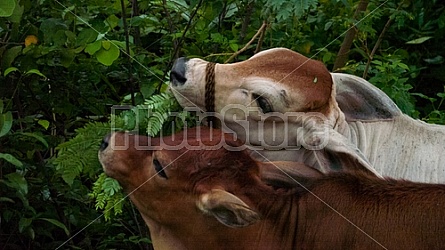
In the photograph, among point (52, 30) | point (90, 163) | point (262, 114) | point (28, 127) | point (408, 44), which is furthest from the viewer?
point (408, 44)

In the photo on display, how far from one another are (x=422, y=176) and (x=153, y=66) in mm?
1681

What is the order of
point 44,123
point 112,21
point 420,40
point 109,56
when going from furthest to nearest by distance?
point 420,40, point 112,21, point 44,123, point 109,56

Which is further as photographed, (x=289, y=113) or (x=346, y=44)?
(x=346, y=44)

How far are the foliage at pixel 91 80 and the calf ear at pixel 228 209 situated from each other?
84 centimetres

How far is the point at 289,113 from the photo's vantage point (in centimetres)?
384

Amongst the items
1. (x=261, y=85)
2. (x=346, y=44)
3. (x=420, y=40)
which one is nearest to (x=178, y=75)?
(x=261, y=85)

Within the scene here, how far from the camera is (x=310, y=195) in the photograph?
3.57 meters

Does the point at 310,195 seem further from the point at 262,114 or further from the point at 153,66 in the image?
the point at 153,66

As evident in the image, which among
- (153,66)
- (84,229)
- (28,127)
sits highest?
(153,66)

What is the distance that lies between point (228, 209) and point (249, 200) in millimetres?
202

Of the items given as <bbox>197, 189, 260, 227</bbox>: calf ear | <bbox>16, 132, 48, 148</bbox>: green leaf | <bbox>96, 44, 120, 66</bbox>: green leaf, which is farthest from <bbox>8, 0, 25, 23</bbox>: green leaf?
<bbox>197, 189, 260, 227</bbox>: calf ear

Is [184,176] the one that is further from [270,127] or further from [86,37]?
[86,37]

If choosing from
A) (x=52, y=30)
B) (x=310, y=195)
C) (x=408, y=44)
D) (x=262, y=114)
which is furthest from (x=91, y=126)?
(x=408, y=44)

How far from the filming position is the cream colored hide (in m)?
3.81
